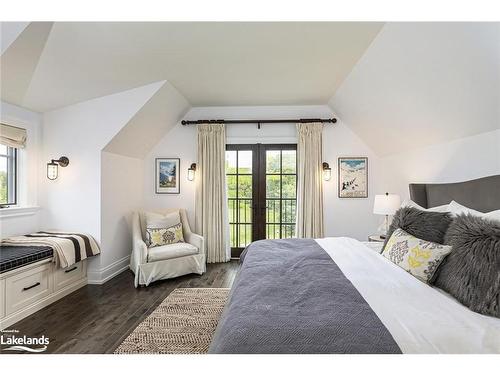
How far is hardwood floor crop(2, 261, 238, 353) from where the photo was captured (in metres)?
2.07

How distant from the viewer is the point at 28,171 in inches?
130

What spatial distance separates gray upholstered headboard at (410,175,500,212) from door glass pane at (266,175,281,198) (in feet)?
6.46

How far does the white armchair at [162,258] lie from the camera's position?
322cm

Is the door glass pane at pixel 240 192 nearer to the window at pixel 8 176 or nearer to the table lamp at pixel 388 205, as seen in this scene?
the table lamp at pixel 388 205

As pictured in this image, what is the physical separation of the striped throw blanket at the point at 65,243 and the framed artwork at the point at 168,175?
→ 4.56ft

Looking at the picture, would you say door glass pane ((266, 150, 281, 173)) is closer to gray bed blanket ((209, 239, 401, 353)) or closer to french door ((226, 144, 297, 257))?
french door ((226, 144, 297, 257))

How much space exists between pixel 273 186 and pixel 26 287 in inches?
129

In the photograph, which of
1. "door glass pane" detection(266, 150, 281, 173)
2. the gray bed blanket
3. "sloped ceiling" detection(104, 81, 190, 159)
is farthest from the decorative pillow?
"sloped ceiling" detection(104, 81, 190, 159)

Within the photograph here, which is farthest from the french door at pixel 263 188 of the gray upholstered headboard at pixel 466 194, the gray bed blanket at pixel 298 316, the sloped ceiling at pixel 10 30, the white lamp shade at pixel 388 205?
the sloped ceiling at pixel 10 30

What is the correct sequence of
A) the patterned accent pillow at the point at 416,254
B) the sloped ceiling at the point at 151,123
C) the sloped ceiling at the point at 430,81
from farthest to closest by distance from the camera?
the sloped ceiling at the point at 151,123 → the sloped ceiling at the point at 430,81 → the patterned accent pillow at the point at 416,254

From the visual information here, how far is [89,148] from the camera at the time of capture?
3.38 meters

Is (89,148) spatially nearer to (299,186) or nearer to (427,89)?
(299,186)

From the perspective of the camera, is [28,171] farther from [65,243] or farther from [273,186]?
[273,186]
